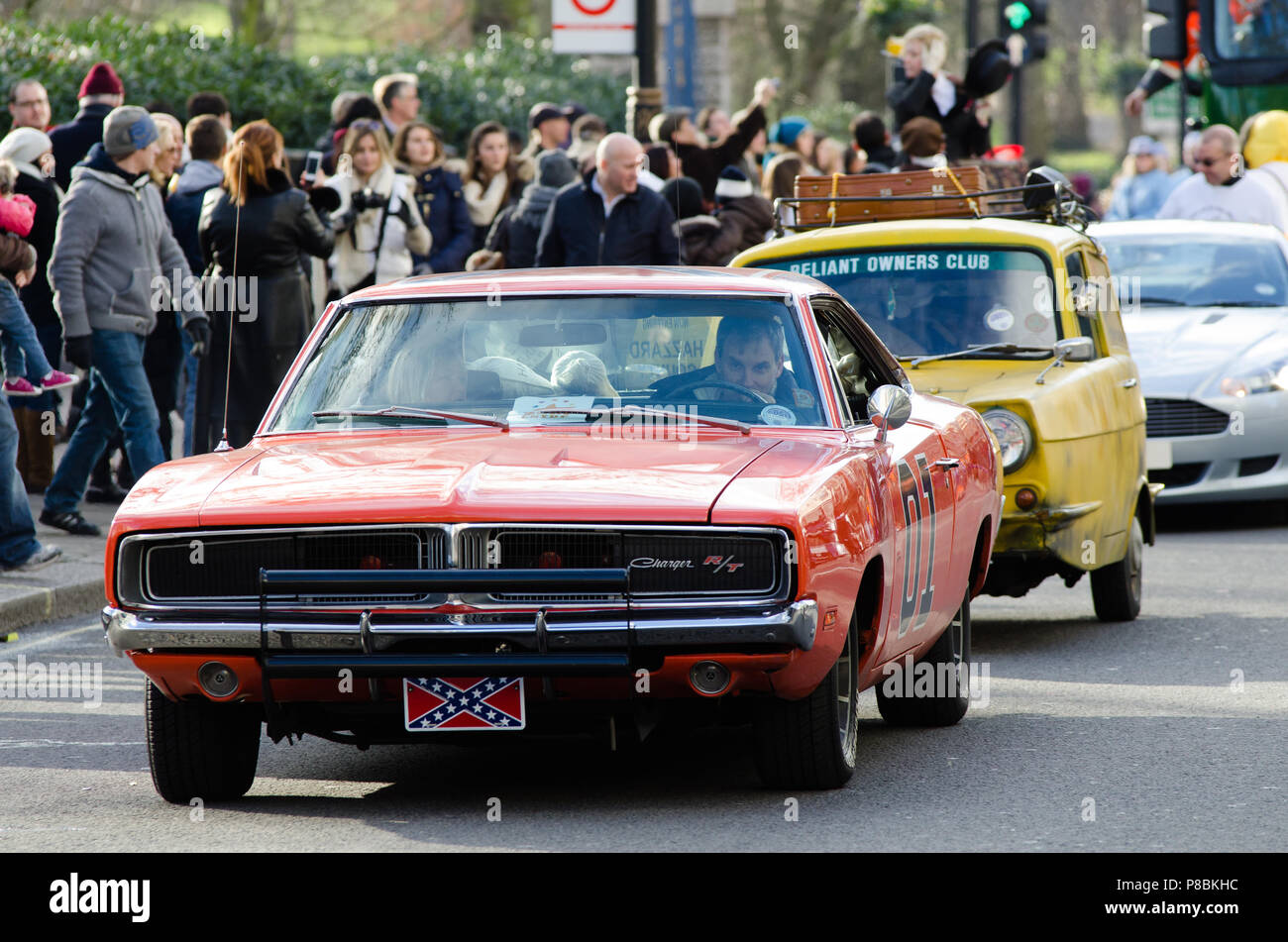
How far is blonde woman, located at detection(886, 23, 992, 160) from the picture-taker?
1769 cm

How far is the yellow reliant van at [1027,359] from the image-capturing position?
949cm

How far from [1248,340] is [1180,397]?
0.77m

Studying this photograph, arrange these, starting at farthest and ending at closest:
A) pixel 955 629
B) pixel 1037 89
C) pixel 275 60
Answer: pixel 1037 89
pixel 275 60
pixel 955 629

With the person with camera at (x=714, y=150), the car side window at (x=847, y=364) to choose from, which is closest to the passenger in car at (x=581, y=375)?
the car side window at (x=847, y=364)

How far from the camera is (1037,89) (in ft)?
155

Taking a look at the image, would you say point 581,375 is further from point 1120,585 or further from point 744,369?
point 1120,585

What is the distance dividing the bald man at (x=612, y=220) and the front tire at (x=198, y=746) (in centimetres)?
654

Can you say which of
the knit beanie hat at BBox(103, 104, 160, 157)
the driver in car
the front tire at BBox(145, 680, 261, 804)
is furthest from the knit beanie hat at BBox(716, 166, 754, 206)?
the front tire at BBox(145, 680, 261, 804)

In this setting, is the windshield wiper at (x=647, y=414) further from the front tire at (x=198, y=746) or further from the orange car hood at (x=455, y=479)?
the front tire at (x=198, y=746)

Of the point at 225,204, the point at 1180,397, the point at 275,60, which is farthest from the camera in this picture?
the point at 275,60

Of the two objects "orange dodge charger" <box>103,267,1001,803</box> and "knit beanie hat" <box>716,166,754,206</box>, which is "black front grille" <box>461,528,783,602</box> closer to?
"orange dodge charger" <box>103,267,1001,803</box>
